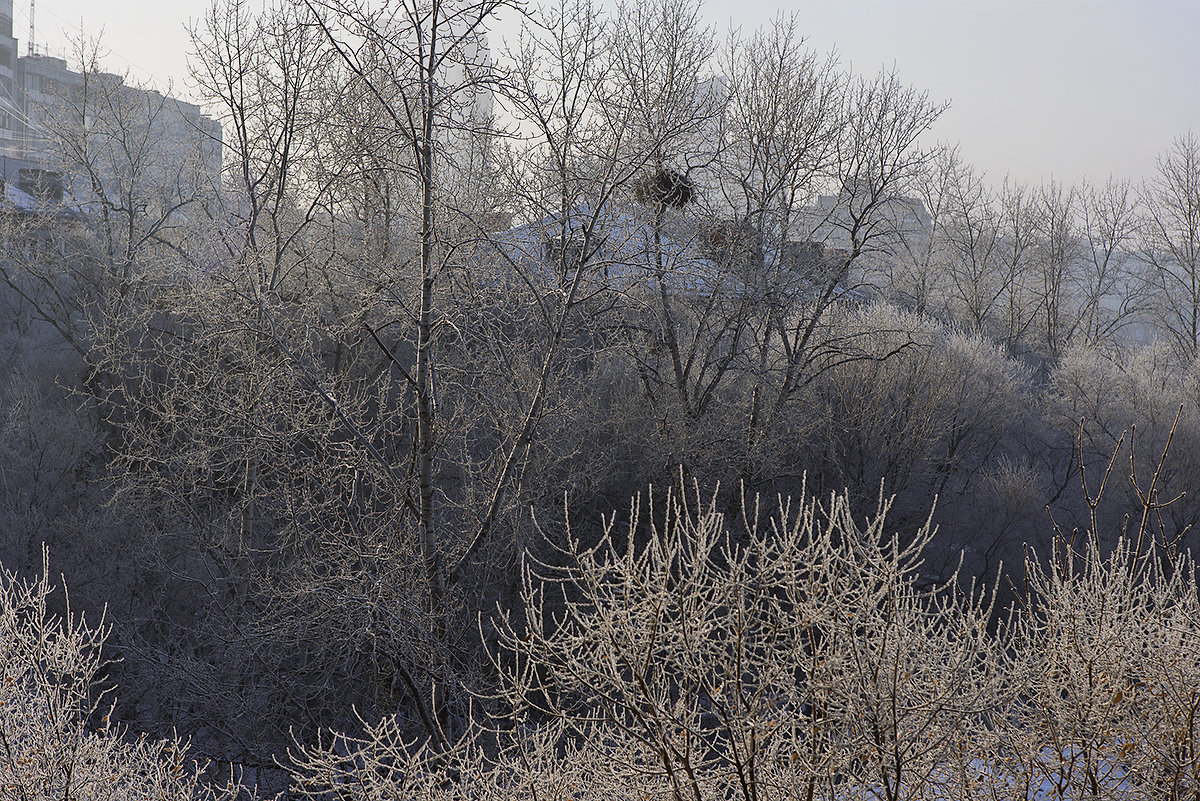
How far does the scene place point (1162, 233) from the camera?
33.2 meters

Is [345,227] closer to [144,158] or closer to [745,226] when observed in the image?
[144,158]

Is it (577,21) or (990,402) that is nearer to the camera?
(577,21)

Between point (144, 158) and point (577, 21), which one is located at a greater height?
point (577, 21)

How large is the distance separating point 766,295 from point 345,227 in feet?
29.9

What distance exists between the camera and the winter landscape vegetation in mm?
5082

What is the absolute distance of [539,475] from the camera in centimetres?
1484

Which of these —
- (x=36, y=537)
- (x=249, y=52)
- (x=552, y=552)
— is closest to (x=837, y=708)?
(x=552, y=552)

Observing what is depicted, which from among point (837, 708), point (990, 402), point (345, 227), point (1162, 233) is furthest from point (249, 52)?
point (1162, 233)

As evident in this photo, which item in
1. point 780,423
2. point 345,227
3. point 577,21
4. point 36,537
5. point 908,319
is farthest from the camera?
point 908,319

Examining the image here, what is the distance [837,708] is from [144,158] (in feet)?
71.7

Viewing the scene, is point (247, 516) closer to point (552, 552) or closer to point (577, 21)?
point (552, 552)

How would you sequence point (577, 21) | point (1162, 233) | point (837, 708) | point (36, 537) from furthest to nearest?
1. point (1162, 233)
2. point (36, 537)
3. point (577, 21)
4. point (837, 708)

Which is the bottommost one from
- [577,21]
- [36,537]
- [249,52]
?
[36,537]

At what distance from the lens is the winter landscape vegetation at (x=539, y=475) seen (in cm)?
508
